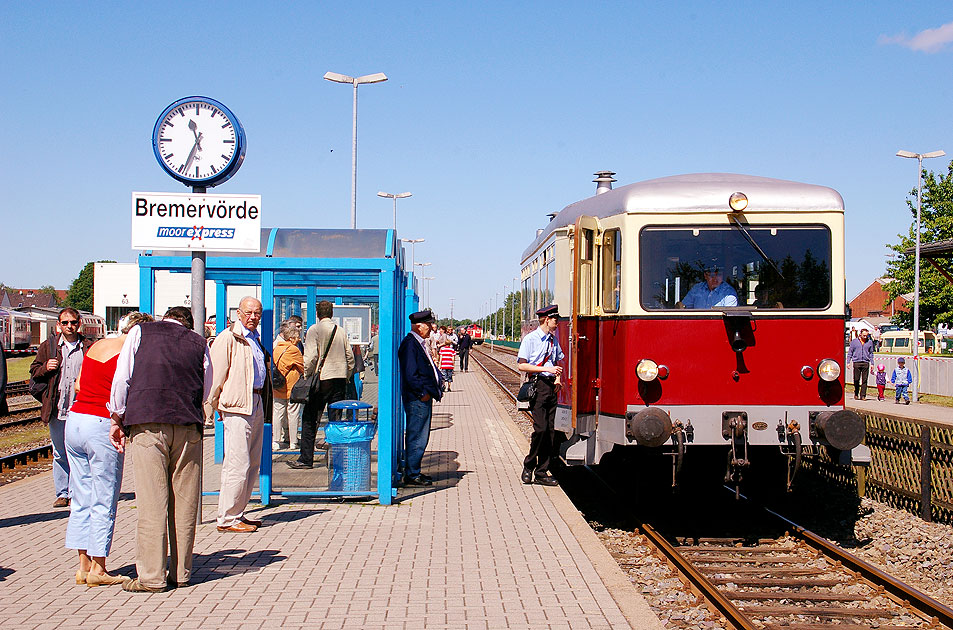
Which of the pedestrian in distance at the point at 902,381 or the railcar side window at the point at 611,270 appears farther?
the pedestrian in distance at the point at 902,381

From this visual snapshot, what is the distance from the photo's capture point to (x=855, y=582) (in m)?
7.56

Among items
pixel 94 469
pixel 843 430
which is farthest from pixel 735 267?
pixel 94 469

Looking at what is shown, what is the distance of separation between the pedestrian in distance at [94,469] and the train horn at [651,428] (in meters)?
4.11

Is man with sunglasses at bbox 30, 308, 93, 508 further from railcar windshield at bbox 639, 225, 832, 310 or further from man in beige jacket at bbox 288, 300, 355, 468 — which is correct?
railcar windshield at bbox 639, 225, 832, 310

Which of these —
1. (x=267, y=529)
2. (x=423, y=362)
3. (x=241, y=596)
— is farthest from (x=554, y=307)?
(x=241, y=596)

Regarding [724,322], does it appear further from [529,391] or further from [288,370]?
[288,370]

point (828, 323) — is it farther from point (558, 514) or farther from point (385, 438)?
point (385, 438)

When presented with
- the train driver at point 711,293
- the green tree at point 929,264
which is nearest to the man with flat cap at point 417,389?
the train driver at point 711,293

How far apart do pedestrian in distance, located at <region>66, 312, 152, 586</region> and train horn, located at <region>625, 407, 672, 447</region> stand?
4.11 meters

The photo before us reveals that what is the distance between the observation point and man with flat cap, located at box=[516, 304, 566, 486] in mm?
10766

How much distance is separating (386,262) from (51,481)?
5.22 meters

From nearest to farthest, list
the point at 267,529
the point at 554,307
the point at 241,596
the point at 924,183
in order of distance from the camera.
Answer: the point at 241,596 → the point at 267,529 → the point at 554,307 → the point at 924,183

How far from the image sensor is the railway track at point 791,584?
6648 mm

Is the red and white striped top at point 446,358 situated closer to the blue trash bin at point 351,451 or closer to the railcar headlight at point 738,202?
the blue trash bin at point 351,451
